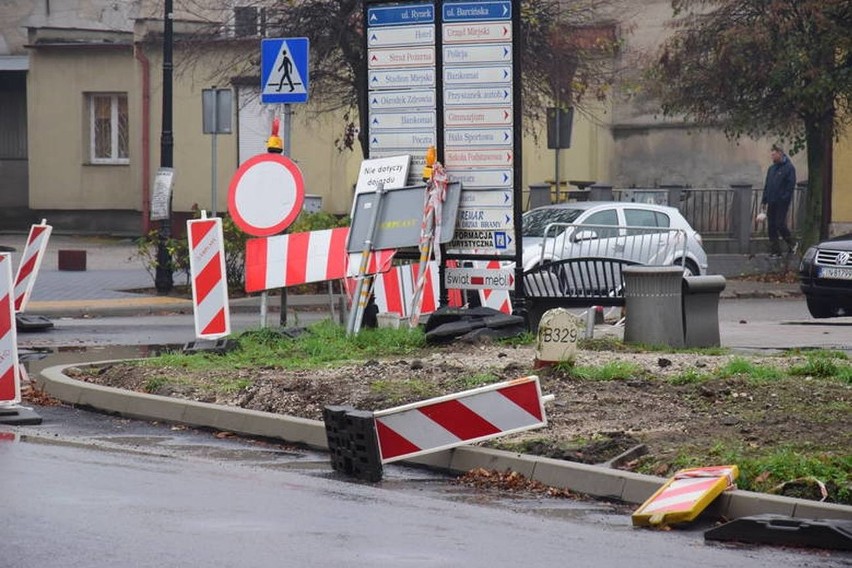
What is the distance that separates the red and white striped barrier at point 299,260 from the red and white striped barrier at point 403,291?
1.27 m

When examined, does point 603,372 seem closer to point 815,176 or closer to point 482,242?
point 482,242

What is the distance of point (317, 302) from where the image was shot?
2431 centimetres

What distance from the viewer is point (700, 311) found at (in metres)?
15.7

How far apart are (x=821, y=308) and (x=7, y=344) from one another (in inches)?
497

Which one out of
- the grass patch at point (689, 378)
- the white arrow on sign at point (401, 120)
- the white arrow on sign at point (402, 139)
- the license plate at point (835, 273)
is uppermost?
the white arrow on sign at point (401, 120)

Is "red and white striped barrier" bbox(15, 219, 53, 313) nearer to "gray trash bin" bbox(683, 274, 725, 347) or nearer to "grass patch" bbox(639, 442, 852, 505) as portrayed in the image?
"gray trash bin" bbox(683, 274, 725, 347)

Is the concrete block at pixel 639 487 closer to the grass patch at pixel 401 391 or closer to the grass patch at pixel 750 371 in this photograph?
the grass patch at pixel 401 391

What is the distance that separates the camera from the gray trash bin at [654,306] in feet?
50.2

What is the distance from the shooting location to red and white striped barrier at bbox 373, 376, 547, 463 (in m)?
9.93

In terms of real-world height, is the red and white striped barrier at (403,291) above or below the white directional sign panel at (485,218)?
below

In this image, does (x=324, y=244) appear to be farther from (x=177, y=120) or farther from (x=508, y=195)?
(x=177, y=120)

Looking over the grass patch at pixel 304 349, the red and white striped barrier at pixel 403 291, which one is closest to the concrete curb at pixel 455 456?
the grass patch at pixel 304 349

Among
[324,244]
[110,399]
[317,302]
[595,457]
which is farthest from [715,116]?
[595,457]

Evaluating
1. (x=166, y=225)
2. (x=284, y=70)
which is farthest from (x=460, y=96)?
(x=166, y=225)
